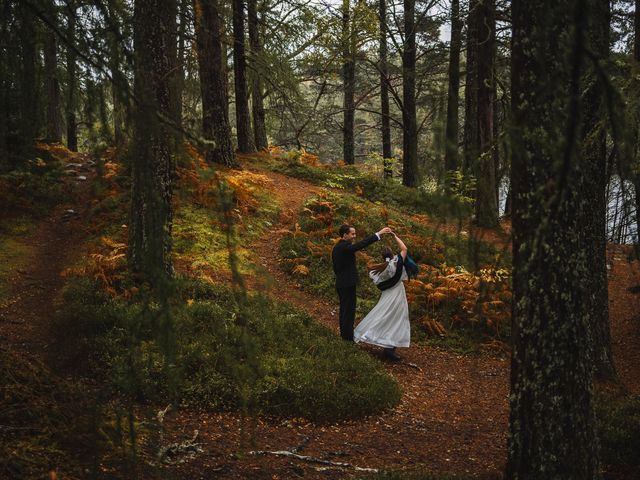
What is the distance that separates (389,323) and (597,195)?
13.4ft

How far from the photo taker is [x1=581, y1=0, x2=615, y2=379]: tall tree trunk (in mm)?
6329

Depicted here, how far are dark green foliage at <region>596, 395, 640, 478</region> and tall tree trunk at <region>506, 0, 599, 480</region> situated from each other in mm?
1564

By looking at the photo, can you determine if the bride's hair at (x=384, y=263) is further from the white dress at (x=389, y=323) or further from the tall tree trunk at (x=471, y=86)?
the tall tree trunk at (x=471, y=86)

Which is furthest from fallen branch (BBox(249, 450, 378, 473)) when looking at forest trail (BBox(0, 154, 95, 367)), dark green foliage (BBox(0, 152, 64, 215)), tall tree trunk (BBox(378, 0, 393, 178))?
tall tree trunk (BBox(378, 0, 393, 178))

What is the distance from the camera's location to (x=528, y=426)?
428 centimetres

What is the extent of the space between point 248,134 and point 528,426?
16904 mm

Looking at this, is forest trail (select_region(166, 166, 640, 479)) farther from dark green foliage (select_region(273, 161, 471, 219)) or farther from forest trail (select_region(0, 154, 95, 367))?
dark green foliage (select_region(273, 161, 471, 219))

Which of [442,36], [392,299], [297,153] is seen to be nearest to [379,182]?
[297,153]

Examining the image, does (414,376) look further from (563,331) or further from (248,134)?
(248,134)

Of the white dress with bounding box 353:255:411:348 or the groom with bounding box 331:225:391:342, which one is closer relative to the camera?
the groom with bounding box 331:225:391:342

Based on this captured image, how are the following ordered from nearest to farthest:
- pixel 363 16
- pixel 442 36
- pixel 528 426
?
pixel 528 426, pixel 363 16, pixel 442 36

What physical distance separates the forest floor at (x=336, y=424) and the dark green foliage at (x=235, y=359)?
0.80ft

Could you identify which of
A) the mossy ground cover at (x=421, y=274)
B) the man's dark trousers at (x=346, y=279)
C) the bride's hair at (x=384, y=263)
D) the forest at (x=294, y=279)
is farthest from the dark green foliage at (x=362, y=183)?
the man's dark trousers at (x=346, y=279)

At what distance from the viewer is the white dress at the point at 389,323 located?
31.1ft
